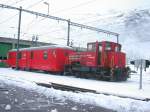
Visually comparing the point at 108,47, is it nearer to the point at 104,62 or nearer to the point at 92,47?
the point at 104,62

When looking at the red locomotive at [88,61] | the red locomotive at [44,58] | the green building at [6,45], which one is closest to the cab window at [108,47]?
the red locomotive at [88,61]

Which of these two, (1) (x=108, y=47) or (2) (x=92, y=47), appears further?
(2) (x=92, y=47)

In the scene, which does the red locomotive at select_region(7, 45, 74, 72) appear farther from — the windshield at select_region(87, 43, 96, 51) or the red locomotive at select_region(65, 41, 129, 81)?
the windshield at select_region(87, 43, 96, 51)

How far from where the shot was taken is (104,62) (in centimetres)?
2092

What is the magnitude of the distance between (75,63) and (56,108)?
1496 centimetres

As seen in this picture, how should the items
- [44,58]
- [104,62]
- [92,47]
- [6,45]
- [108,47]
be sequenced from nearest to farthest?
1. [104,62]
2. [108,47]
3. [92,47]
4. [44,58]
5. [6,45]

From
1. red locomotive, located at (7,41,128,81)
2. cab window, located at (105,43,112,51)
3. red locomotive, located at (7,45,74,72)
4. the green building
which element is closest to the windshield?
red locomotive, located at (7,41,128,81)

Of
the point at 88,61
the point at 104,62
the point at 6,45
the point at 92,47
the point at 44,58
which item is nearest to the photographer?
the point at 104,62

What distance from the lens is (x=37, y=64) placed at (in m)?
29.8

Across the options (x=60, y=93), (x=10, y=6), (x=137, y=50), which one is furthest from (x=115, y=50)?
(x=137, y=50)

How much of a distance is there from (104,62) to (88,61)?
1801 millimetres

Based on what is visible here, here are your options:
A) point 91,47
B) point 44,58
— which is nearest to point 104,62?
point 91,47

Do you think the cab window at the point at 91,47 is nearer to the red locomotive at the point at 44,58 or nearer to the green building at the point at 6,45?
the red locomotive at the point at 44,58

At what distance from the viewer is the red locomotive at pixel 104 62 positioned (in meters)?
20.5
